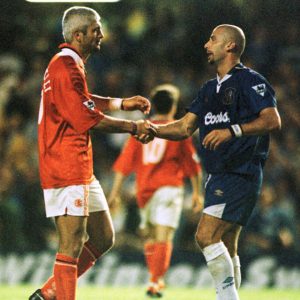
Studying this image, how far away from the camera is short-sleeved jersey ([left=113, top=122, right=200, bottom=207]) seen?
32.9ft

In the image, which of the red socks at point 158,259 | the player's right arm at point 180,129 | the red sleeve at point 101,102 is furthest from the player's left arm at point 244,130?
the red socks at point 158,259

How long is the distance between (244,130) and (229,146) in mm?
Result: 370

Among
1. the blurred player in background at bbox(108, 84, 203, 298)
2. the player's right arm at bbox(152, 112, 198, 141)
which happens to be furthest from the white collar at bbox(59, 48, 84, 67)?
the blurred player in background at bbox(108, 84, 203, 298)

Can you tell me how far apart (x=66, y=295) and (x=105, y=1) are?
9791 millimetres

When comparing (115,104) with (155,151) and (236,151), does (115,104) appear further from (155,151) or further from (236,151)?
(155,151)

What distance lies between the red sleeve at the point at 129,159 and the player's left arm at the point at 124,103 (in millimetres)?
2791

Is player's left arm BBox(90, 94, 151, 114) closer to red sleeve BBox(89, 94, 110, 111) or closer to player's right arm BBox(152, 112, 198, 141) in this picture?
red sleeve BBox(89, 94, 110, 111)

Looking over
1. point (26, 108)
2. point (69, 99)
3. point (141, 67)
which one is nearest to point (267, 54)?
point (141, 67)

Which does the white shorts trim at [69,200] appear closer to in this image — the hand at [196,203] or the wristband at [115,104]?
the wristband at [115,104]

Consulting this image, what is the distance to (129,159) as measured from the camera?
1017cm

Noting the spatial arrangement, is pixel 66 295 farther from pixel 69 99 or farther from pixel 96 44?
pixel 96 44

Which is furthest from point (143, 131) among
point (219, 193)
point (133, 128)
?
point (219, 193)

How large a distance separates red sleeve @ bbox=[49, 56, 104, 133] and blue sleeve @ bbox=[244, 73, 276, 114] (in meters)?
1.10

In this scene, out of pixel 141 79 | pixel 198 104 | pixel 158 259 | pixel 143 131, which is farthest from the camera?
pixel 141 79
